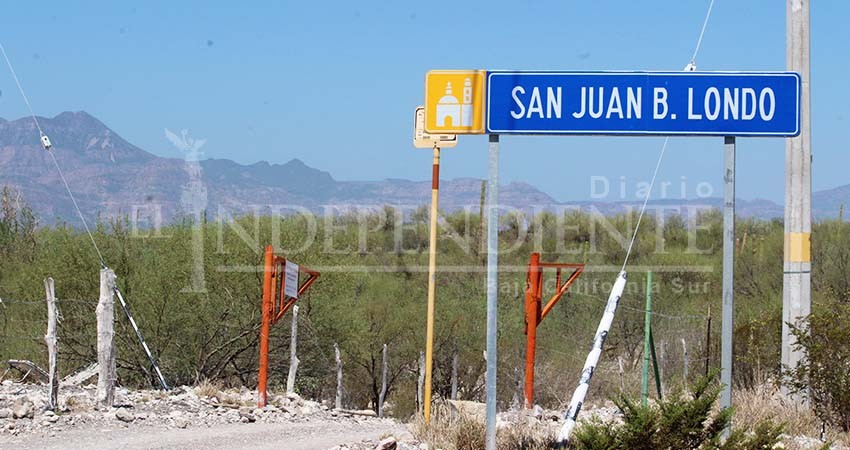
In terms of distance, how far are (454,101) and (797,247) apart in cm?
654

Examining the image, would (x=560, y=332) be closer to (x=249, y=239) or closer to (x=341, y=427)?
(x=249, y=239)

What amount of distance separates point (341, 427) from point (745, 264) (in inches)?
1264

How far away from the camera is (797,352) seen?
12656 mm

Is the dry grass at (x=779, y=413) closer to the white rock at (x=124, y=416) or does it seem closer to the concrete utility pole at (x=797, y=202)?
the concrete utility pole at (x=797, y=202)

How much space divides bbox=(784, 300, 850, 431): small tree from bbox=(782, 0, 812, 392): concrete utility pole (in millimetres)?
892

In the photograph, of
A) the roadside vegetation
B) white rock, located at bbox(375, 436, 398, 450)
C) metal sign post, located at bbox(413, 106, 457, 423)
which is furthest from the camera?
the roadside vegetation

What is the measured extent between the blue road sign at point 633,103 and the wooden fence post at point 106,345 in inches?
257

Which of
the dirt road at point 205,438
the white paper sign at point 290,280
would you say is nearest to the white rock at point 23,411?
the dirt road at point 205,438

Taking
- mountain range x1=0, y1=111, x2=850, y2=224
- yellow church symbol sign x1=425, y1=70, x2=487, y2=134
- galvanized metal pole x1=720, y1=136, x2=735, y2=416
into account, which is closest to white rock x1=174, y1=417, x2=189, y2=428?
yellow church symbol sign x1=425, y1=70, x2=487, y2=134

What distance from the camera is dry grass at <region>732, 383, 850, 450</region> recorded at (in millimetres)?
10695

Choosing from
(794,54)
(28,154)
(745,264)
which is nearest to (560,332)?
(745,264)

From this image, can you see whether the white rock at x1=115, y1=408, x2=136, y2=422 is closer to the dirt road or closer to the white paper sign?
the dirt road

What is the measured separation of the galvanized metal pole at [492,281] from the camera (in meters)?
7.95

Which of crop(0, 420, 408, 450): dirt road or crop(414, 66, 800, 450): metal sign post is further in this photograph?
crop(0, 420, 408, 450): dirt road
